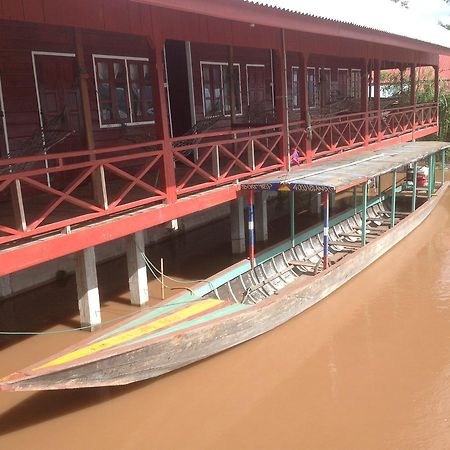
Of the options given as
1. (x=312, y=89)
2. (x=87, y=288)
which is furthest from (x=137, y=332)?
(x=312, y=89)

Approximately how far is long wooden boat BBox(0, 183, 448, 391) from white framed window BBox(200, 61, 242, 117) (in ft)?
14.8

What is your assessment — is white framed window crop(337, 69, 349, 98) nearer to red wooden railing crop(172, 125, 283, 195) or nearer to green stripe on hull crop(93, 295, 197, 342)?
red wooden railing crop(172, 125, 283, 195)

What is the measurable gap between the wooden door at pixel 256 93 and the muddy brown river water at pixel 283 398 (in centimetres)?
814

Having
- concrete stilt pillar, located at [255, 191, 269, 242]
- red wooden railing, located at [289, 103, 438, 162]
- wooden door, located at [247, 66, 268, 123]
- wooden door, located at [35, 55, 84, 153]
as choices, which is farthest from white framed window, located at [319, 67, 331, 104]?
wooden door, located at [35, 55, 84, 153]

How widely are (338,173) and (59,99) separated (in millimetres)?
5479

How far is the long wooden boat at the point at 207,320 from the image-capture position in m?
5.89

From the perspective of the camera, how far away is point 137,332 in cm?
670

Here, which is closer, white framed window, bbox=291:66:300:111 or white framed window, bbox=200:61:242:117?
white framed window, bbox=200:61:242:117

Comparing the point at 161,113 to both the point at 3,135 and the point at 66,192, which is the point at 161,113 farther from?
the point at 3,135

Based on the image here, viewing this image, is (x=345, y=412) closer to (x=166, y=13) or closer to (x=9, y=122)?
(x=166, y=13)

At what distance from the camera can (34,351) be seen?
8016 mm

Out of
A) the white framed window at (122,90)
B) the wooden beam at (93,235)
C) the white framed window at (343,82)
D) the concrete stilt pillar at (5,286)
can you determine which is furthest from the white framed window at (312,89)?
the concrete stilt pillar at (5,286)

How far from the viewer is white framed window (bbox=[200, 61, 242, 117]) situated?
1374cm

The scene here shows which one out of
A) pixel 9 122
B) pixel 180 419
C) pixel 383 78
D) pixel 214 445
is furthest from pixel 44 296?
pixel 383 78
